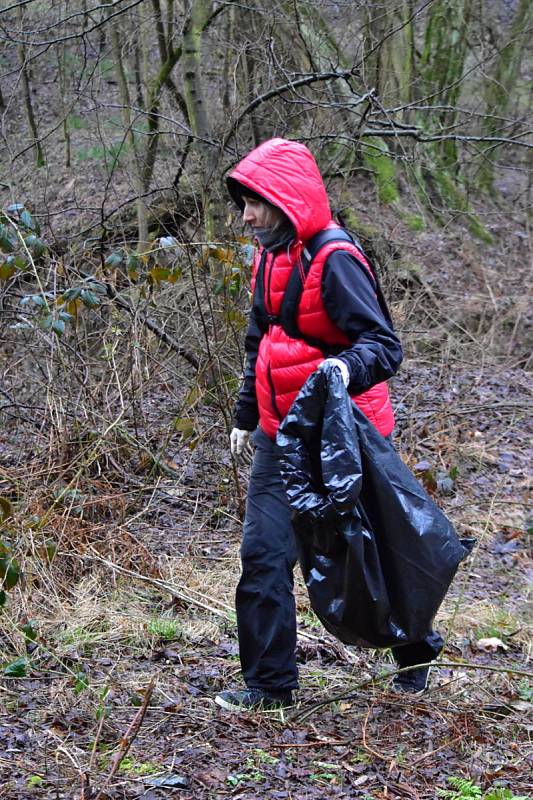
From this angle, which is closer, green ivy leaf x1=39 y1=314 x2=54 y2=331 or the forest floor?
the forest floor

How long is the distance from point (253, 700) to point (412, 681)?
0.68 metres

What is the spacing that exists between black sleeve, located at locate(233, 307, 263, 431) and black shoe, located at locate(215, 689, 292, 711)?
3.61ft

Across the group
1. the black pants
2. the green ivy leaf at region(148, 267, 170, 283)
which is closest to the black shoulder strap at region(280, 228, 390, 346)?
the black pants

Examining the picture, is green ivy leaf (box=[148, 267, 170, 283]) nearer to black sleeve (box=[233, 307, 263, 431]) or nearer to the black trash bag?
black sleeve (box=[233, 307, 263, 431])

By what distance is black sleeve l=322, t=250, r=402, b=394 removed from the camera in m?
3.30

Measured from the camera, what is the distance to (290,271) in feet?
11.5

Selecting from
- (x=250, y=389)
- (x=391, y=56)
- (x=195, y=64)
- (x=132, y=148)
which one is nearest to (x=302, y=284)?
(x=250, y=389)

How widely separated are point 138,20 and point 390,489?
26.0 feet

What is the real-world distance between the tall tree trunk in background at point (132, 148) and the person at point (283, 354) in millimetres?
3454

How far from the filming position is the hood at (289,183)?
Answer: 344 centimetres

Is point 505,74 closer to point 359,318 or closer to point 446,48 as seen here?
point 446,48

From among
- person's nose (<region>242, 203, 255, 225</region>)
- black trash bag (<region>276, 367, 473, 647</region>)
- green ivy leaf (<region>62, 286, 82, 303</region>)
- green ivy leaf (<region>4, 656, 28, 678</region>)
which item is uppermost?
person's nose (<region>242, 203, 255, 225</region>)

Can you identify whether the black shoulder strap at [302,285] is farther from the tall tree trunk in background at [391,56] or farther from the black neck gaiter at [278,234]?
the tall tree trunk in background at [391,56]

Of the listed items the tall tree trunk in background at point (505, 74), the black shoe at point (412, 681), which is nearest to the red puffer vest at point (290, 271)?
the black shoe at point (412, 681)
